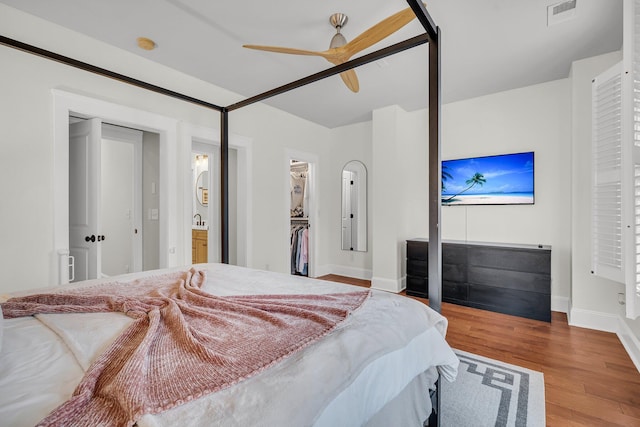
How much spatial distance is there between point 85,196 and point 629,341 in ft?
15.5

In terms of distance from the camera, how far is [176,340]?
0.88 m

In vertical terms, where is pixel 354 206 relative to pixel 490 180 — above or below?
below

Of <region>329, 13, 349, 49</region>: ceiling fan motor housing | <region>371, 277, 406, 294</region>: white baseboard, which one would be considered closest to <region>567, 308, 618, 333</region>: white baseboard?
<region>371, 277, 406, 294</region>: white baseboard

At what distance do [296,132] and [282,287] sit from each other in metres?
3.42

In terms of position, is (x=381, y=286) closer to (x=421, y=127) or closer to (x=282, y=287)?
(x=421, y=127)

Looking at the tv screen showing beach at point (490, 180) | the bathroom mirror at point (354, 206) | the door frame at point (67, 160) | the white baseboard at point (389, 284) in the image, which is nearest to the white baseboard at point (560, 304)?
the tv screen showing beach at point (490, 180)

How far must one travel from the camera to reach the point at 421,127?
4.35 metres

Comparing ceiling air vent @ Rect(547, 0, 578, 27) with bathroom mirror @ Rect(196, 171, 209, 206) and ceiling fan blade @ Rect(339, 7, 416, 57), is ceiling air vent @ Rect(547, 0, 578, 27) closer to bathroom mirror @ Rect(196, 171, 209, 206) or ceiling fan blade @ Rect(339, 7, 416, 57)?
ceiling fan blade @ Rect(339, 7, 416, 57)

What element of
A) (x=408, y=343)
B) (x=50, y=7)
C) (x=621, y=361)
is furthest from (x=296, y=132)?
(x=621, y=361)

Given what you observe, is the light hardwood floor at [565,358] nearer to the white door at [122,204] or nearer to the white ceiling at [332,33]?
the white ceiling at [332,33]

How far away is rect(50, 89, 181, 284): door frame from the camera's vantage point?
7.47ft

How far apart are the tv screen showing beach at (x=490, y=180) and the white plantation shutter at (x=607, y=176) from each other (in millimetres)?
1126

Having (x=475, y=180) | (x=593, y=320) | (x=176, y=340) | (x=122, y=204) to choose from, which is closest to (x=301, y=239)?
(x=122, y=204)

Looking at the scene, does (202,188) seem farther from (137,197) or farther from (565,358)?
(565,358)
